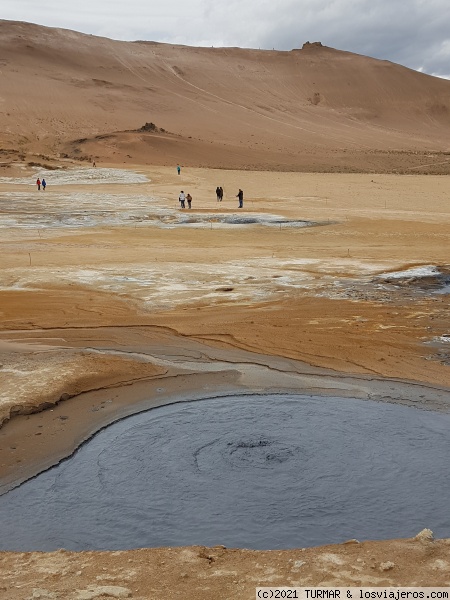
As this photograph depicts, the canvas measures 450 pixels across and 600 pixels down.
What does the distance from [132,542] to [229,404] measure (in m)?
3.53

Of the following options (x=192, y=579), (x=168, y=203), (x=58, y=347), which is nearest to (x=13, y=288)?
(x=58, y=347)

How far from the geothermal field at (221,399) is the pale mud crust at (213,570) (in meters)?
0.02

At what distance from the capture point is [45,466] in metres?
8.51

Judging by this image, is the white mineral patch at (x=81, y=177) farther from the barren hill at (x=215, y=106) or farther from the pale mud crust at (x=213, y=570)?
the pale mud crust at (x=213, y=570)

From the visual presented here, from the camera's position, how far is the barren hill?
68.1 m

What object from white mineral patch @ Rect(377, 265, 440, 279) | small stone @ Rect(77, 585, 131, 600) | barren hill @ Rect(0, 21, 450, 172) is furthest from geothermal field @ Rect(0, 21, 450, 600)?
barren hill @ Rect(0, 21, 450, 172)

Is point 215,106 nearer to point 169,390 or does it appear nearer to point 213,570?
point 169,390

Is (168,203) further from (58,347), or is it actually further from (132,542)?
(132,542)

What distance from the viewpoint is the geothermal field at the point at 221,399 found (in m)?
6.15

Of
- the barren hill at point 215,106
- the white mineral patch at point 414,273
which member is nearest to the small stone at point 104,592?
the white mineral patch at point 414,273

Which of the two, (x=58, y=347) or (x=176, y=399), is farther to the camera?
(x=58, y=347)

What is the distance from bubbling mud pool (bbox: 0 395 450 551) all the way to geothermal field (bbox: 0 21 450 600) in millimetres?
27

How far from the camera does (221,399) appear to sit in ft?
34.4

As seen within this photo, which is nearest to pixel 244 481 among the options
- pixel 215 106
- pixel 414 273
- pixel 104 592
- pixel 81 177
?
pixel 104 592
